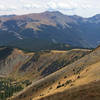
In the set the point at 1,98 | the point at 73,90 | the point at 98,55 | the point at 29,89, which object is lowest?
the point at 1,98

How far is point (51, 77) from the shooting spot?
128250mm

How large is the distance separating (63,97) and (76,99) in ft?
25.7

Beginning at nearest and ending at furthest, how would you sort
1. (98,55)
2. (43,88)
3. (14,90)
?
(43,88)
(98,55)
(14,90)

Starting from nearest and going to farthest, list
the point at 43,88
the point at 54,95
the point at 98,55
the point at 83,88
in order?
the point at 83,88 → the point at 54,95 → the point at 43,88 → the point at 98,55

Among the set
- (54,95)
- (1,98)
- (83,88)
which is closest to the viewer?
(83,88)

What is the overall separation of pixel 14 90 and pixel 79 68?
3164 inches

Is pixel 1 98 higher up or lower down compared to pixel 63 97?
lower down

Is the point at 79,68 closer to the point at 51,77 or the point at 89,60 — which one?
the point at 89,60

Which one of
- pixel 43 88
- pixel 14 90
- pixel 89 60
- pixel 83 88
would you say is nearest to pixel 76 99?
pixel 83 88

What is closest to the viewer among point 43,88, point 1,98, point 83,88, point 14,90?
point 83,88

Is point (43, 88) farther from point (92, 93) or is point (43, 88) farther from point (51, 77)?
point (92, 93)

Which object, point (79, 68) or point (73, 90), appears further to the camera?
point (79, 68)

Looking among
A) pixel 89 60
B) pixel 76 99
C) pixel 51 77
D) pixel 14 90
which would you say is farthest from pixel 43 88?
pixel 14 90

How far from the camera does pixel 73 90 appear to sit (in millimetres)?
73250
